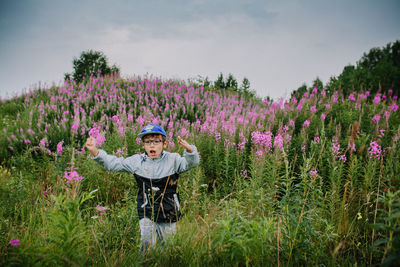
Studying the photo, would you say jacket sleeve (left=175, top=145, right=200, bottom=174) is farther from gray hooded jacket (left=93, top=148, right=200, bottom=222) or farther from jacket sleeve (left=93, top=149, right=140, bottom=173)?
jacket sleeve (left=93, top=149, right=140, bottom=173)

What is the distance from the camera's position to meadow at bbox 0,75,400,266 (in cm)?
219

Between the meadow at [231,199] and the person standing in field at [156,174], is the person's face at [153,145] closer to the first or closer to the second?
the person standing in field at [156,174]

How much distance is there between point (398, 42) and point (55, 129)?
49.2 metres

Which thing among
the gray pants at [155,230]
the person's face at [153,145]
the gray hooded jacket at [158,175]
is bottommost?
the gray pants at [155,230]

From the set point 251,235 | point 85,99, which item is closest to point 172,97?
point 85,99

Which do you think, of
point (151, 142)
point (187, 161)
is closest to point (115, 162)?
point (151, 142)

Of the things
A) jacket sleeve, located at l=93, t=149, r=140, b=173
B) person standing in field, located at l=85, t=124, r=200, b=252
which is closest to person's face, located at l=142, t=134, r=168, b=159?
person standing in field, located at l=85, t=124, r=200, b=252

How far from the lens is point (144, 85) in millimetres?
12656

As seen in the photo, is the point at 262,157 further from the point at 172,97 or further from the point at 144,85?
the point at 144,85

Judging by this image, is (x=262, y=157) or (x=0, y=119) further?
(x=0, y=119)

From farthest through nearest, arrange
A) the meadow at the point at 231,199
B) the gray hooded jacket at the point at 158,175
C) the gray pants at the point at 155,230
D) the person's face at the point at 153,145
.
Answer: the person's face at the point at 153,145 < the gray hooded jacket at the point at 158,175 < the gray pants at the point at 155,230 < the meadow at the point at 231,199

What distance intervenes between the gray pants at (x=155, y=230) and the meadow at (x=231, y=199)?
0.50 ft

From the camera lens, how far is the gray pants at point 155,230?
2781 millimetres

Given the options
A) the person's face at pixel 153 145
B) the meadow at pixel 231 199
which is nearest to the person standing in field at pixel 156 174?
the person's face at pixel 153 145
